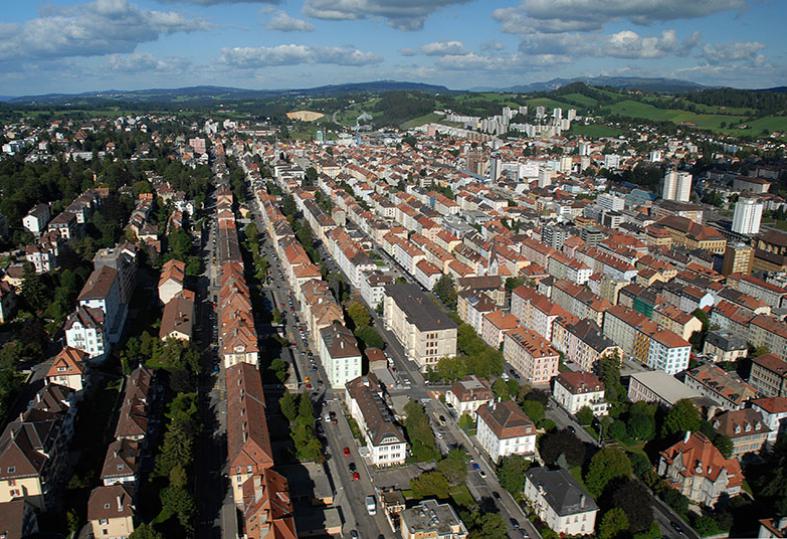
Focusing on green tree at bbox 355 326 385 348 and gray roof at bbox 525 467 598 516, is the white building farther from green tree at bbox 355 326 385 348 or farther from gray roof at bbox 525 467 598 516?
green tree at bbox 355 326 385 348

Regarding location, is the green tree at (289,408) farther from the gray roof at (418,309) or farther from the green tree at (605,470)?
the green tree at (605,470)

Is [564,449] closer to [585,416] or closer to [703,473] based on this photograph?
[585,416]

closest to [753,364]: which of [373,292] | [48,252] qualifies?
[373,292]

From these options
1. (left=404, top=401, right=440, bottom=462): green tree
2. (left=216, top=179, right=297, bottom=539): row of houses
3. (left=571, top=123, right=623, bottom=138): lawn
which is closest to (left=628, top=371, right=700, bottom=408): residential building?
(left=404, top=401, right=440, bottom=462): green tree

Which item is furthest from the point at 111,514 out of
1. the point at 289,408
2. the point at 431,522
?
the point at 431,522

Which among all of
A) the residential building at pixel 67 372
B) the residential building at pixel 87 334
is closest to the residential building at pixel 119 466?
the residential building at pixel 67 372

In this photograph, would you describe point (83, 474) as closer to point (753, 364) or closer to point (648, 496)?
point (648, 496)
